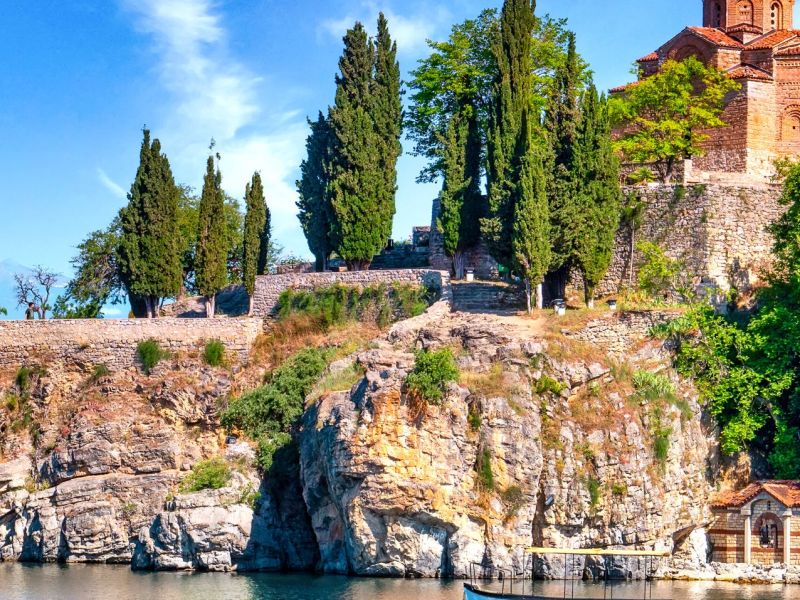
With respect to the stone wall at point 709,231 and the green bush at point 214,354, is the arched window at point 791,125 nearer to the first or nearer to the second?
the stone wall at point 709,231

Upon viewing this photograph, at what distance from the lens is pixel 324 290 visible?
57.1m

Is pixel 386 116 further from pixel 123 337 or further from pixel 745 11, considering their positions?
pixel 745 11

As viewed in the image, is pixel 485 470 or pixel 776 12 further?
pixel 776 12

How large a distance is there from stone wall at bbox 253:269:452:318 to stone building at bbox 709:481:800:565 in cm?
1285

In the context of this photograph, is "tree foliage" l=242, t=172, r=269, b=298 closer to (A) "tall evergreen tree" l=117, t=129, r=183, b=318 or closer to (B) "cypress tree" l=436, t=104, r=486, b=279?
(A) "tall evergreen tree" l=117, t=129, r=183, b=318

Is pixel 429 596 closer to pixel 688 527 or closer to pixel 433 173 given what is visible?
pixel 688 527

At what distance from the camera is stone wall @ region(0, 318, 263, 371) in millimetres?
56094

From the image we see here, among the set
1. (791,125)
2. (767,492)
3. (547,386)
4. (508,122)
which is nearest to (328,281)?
(508,122)

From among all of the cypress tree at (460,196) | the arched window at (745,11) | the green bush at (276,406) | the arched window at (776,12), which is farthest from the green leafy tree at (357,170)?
the arched window at (776,12)

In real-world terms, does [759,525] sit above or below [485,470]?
below

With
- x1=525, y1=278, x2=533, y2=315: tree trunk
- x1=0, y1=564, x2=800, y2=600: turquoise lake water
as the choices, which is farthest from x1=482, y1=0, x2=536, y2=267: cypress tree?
x1=0, y1=564, x2=800, y2=600: turquoise lake water

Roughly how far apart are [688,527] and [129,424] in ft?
63.7

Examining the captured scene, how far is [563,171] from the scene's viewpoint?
53.6 m

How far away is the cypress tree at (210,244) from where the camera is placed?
58688 millimetres
